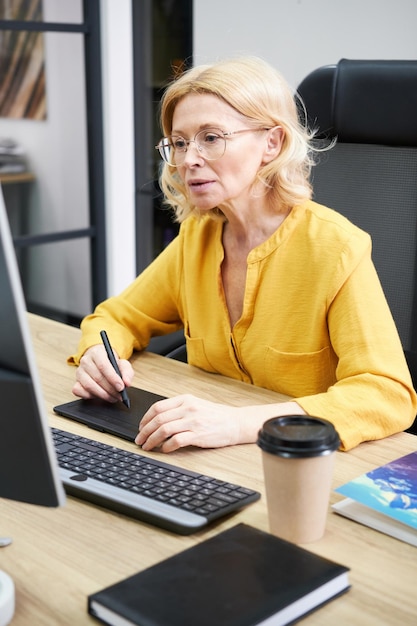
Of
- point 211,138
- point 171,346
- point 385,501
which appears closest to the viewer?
point 385,501

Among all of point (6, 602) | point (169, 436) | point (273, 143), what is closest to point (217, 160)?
point (273, 143)

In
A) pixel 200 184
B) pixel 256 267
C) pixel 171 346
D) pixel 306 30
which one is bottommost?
pixel 171 346

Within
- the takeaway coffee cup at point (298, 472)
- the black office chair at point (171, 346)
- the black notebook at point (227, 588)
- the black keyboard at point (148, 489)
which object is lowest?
the black office chair at point (171, 346)

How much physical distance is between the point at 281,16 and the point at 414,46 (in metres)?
0.57

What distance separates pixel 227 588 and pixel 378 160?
107cm

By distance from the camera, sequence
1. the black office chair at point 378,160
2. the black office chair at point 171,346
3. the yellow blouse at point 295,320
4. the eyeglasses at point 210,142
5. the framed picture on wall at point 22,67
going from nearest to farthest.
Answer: the yellow blouse at point 295,320 < the eyeglasses at point 210,142 < the black office chair at point 378,160 < the black office chair at point 171,346 < the framed picture on wall at point 22,67

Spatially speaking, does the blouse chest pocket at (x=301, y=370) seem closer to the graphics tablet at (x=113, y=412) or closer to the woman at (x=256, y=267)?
the woman at (x=256, y=267)

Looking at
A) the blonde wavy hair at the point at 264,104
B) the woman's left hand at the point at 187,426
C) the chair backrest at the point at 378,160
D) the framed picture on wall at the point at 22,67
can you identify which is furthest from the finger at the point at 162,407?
the framed picture on wall at the point at 22,67

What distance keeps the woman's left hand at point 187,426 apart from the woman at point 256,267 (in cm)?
18

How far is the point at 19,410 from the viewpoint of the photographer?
2.42ft

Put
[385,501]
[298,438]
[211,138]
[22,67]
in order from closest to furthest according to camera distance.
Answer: [298,438] < [385,501] < [211,138] < [22,67]

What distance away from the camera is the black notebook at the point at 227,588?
0.74 meters

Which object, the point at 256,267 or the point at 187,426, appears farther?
the point at 256,267

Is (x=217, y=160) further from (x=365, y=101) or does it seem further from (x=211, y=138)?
(x=365, y=101)
